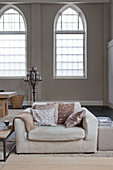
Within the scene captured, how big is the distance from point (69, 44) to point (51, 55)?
0.96 meters

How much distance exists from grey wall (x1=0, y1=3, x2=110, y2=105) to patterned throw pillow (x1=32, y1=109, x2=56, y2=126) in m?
5.38

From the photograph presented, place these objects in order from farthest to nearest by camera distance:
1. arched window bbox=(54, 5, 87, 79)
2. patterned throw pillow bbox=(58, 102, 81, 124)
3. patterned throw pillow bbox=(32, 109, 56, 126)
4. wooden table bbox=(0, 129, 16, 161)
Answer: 1. arched window bbox=(54, 5, 87, 79)
2. patterned throw pillow bbox=(58, 102, 81, 124)
3. patterned throw pillow bbox=(32, 109, 56, 126)
4. wooden table bbox=(0, 129, 16, 161)

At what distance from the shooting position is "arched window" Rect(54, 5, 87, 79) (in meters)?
9.02

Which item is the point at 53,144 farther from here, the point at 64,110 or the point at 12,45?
the point at 12,45

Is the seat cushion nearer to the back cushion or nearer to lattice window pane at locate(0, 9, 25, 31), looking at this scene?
the back cushion

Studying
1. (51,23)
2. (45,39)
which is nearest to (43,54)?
(45,39)

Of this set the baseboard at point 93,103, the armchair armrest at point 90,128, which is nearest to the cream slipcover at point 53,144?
the armchair armrest at point 90,128

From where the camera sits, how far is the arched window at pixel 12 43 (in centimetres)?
904

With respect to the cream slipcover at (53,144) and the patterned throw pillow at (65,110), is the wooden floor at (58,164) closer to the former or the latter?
the cream slipcover at (53,144)

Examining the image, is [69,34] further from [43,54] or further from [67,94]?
[67,94]

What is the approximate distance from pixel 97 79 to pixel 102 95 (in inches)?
27.5

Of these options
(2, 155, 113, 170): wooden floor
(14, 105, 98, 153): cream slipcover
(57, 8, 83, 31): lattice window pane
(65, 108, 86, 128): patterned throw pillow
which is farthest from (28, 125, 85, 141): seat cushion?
(57, 8, 83, 31): lattice window pane

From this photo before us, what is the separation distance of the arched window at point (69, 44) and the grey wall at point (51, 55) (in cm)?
28

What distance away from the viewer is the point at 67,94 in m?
8.91
